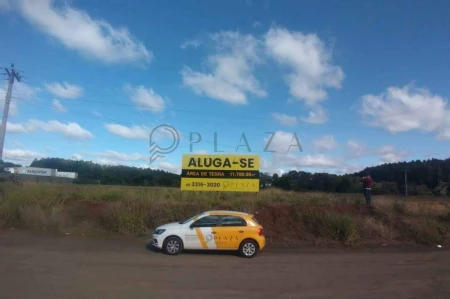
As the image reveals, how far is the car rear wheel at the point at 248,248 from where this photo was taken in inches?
502

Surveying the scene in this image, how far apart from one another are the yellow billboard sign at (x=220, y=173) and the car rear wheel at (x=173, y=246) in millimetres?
10496

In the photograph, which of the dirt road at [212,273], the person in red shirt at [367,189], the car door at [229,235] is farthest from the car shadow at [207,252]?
the person in red shirt at [367,189]

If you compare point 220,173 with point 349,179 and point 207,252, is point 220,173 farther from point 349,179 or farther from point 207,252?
point 349,179

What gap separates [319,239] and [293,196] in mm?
5715

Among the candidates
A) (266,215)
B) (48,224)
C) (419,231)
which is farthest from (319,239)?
(48,224)

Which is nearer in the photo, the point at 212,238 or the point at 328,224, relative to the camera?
the point at 212,238

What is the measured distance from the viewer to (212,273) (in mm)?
9875

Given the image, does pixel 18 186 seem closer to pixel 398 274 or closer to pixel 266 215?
pixel 266 215

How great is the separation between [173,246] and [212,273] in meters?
3.35

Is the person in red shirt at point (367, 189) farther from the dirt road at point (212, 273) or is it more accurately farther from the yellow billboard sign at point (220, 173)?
the yellow billboard sign at point (220, 173)

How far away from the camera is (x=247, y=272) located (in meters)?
10.1

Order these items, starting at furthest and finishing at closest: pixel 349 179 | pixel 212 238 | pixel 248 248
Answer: pixel 349 179
pixel 212 238
pixel 248 248

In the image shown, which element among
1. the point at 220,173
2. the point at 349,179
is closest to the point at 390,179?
the point at 349,179

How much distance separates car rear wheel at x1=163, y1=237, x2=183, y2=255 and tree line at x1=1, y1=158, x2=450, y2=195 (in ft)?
76.1
